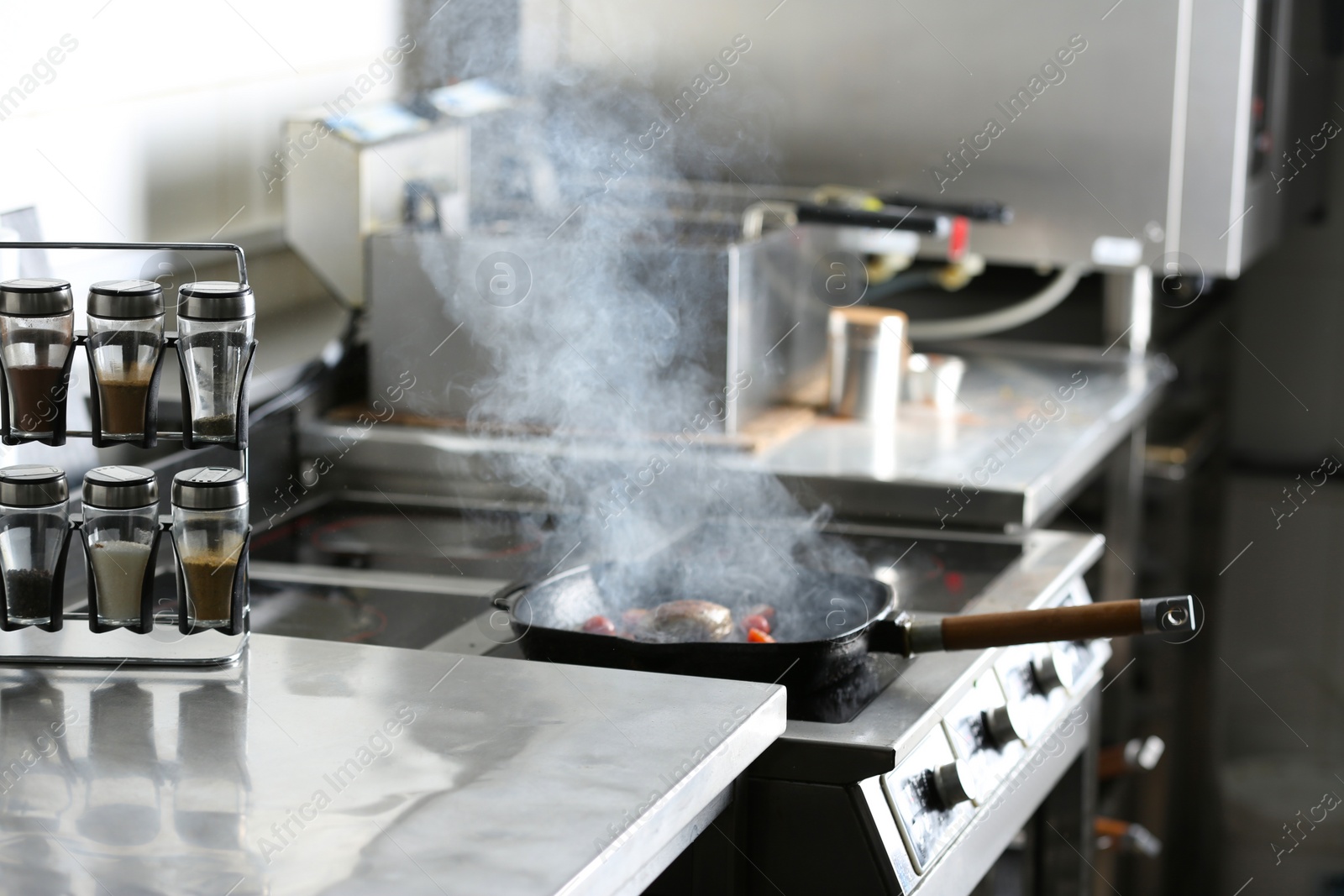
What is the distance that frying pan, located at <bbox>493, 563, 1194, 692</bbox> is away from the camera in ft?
4.40

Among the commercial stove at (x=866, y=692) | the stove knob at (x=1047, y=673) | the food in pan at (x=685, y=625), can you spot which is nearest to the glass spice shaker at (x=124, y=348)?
the commercial stove at (x=866, y=692)

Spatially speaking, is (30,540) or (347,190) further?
(347,190)

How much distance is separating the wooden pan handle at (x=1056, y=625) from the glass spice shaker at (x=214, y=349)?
637mm

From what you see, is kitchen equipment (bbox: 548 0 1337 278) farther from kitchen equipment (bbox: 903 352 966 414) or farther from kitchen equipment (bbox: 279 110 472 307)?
kitchen equipment (bbox: 279 110 472 307)

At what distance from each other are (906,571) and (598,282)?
572mm

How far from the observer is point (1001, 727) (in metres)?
1.55

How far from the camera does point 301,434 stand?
6.73 feet

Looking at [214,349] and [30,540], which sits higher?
[214,349]

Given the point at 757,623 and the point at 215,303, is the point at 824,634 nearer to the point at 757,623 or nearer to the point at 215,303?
the point at 757,623

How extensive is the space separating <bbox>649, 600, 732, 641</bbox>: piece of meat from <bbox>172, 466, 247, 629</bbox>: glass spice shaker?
0.41 m

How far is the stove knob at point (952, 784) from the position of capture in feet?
4.65

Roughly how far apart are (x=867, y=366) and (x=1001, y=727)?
2.63 ft

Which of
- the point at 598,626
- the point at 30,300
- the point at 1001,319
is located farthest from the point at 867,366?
the point at 30,300

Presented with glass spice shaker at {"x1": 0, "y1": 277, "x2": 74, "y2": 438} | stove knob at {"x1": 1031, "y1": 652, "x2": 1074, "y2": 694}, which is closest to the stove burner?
stove knob at {"x1": 1031, "y1": 652, "x2": 1074, "y2": 694}
